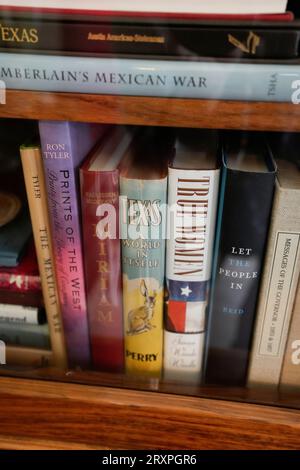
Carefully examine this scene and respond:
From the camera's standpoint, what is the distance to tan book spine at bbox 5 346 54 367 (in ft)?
1.63

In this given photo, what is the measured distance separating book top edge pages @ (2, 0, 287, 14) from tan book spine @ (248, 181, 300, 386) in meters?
0.14

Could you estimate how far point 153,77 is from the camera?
35cm

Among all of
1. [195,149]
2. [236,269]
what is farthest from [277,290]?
[195,149]

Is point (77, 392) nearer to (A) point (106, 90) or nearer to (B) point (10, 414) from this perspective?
(B) point (10, 414)

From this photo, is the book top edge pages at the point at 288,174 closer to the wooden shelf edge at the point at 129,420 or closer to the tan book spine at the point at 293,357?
the tan book spine at the point at 293,357

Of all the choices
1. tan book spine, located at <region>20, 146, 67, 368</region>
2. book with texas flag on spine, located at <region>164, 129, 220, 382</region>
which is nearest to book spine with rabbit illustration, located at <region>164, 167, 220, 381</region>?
book with texas flag on spine, located at <region>164, 129, 220, 382</region>

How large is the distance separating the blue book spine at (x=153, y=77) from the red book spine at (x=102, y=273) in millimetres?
75

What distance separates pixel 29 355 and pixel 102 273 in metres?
0.14

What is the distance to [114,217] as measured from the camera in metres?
0.42

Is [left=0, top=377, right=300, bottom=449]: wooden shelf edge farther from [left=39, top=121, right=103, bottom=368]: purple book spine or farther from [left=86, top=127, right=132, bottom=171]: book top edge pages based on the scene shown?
[left=86, top=127, right=132, bottom=171]: book top edge pages

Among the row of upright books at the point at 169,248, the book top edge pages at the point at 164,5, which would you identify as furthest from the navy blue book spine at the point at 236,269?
the book top edge pages at the point at 164,5

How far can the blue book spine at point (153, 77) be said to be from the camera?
0.35 m
